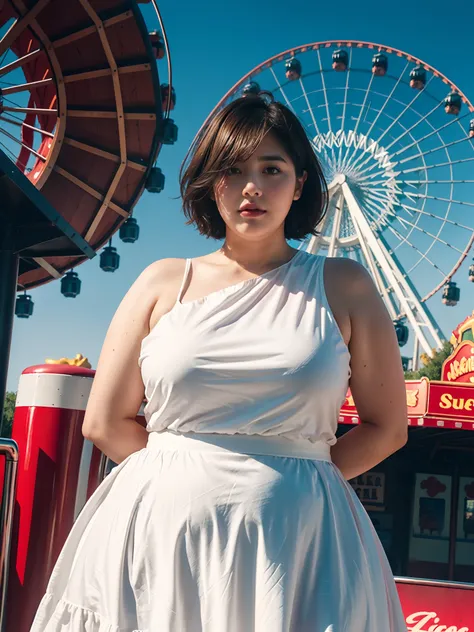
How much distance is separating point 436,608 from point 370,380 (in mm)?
4626

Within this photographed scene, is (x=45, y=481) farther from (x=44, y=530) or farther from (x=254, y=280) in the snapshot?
(x=254, y=280)

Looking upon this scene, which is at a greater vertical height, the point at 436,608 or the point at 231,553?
the point at 231,553

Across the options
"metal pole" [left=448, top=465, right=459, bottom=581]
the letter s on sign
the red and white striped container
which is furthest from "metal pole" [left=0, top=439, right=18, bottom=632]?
"metal pole" [left=448, top=465, right=459, bottom=581]

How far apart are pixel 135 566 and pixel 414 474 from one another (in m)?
10.8

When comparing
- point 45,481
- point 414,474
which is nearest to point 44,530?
point 45,481

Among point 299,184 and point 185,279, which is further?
point 299,184

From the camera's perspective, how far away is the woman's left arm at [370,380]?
4.73 ft

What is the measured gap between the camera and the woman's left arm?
144 cm

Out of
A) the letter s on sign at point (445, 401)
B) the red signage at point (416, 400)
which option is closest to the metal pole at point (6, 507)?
the red signage at point (416, 400)

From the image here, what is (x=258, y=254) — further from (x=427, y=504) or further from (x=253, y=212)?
(x=427, y=504)

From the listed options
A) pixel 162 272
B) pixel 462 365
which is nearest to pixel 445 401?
pixel 462 365

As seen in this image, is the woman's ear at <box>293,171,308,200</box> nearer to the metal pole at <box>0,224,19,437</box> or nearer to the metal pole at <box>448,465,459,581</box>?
the metal pole at <box>0,224,19,437</box>

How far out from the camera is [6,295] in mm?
8289

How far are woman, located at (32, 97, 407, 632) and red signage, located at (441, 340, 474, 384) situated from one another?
39.2 ft
